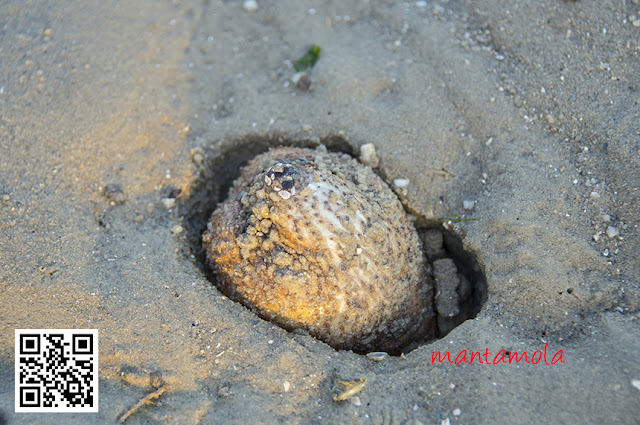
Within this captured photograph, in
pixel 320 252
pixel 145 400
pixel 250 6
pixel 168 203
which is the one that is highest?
pixel 250 6

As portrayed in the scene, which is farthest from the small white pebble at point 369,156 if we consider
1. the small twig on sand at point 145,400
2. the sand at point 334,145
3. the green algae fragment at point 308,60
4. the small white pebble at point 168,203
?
the small twig on sand at point 145,400

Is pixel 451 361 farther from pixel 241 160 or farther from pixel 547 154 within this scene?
pixel 241 160

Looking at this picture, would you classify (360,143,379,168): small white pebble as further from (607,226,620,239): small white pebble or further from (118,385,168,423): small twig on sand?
(118,385,168,423): small twig on sand

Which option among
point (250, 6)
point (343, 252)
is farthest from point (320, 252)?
point (250, 6)

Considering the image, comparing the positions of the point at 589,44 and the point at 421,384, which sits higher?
the point at 589,44

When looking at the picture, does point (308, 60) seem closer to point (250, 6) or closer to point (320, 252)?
point (250, 6)

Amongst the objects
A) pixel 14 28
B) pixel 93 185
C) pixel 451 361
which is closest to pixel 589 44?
pixel 451 361
